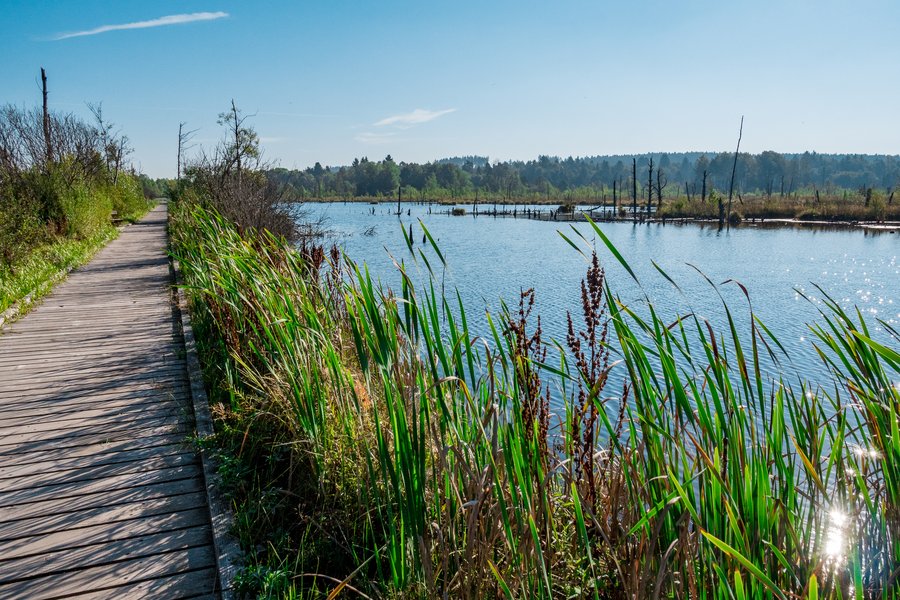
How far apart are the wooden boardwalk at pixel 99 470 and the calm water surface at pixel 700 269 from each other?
236 centimetres

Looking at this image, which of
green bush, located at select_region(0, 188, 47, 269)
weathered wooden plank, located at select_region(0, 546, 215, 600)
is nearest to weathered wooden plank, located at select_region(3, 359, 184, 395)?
weathered wooden plank, located at select_region(0, 546, 215, 600)

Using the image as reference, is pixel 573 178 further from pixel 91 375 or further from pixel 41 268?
pixel 91 375

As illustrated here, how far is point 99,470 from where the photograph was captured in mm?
3234

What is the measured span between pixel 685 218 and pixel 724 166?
11685cm

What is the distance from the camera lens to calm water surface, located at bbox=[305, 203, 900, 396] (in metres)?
12.9

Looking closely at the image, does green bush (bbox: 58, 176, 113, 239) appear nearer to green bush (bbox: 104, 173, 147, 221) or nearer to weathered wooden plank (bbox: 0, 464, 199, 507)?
green bush (bbox: 104, 173, 147, 221)

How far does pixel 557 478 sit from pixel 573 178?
552 ft

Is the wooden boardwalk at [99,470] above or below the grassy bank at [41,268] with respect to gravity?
below

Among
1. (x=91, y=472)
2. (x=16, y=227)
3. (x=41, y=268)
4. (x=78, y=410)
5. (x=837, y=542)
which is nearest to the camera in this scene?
(x=837, y=542)

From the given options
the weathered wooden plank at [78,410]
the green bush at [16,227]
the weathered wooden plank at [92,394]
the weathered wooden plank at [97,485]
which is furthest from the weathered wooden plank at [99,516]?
the green bush at [16,227]

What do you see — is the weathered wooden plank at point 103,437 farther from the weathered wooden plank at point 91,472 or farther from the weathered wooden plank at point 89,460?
the weathered wooden plank at point 91,472

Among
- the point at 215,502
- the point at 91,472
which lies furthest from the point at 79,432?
the point at 215,502

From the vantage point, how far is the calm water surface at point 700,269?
1288cm

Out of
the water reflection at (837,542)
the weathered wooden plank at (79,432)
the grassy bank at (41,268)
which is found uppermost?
the grassy bank at (41,268)
